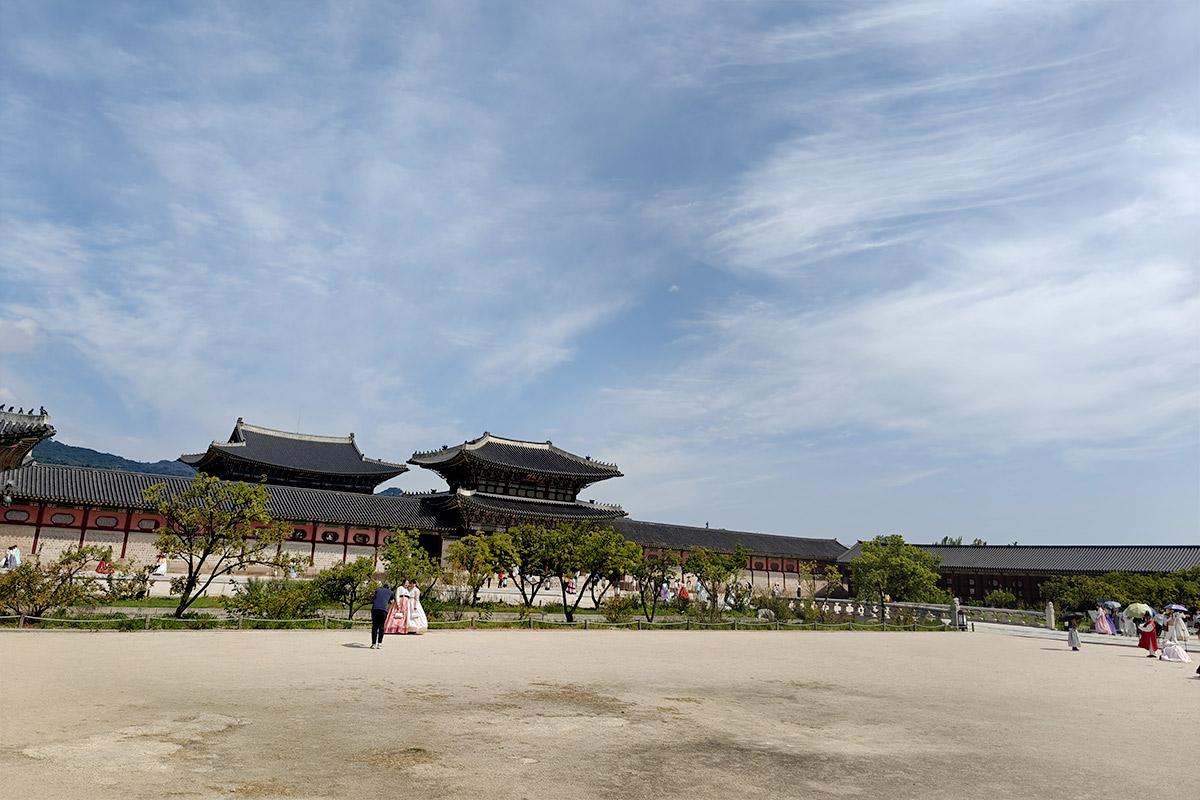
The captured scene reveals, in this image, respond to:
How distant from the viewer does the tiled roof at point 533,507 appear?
156 ft

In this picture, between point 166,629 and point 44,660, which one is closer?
point 44,660

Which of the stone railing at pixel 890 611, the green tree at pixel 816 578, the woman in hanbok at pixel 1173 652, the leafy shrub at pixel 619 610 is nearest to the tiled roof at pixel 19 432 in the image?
the leafy shrub at pixel 619 610

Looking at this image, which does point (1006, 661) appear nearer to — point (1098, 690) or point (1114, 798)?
point (1098, 690)

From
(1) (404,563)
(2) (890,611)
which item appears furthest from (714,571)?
(1) (404,563)

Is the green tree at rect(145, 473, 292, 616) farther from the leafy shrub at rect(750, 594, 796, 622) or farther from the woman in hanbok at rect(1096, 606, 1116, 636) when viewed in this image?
the woman in hanbok at rect(1096, 606, 1116, 636)

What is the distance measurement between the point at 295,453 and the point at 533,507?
18632 mm

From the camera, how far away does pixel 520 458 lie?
5403cm

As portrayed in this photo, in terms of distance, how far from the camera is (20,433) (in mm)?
18359

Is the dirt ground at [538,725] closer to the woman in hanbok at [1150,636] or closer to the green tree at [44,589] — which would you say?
the green tree at [44,589]

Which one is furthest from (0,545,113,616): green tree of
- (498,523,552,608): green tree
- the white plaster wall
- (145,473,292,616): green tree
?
the white plaster wall

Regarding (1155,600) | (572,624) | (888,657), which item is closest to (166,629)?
(572,624)

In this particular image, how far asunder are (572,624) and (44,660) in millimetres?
18340

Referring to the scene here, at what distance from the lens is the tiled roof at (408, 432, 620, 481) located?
51.1m

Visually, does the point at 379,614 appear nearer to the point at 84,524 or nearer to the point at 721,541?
the point at 84,524
